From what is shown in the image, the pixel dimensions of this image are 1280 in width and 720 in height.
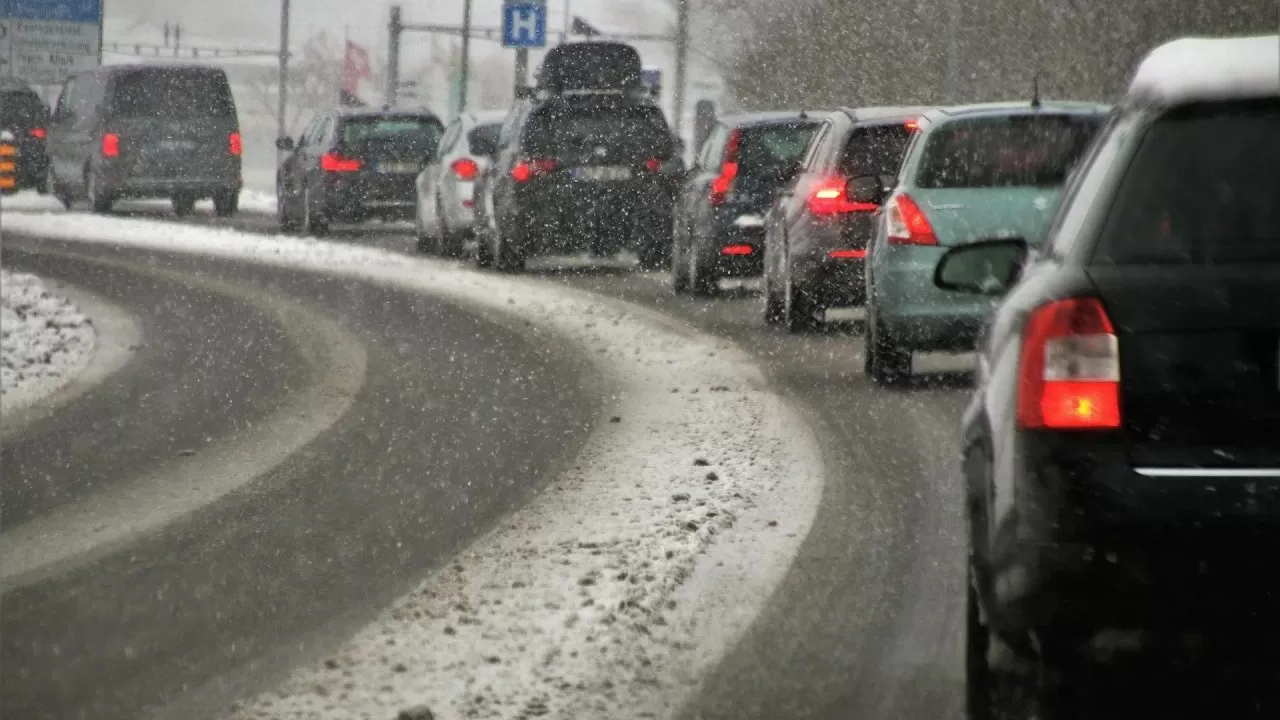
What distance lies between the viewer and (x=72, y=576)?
7.42m

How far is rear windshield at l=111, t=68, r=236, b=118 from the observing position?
37.6 meters

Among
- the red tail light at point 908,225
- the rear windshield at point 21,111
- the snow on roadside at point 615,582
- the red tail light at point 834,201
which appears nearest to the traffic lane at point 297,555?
the snow on roadside at point 615,582

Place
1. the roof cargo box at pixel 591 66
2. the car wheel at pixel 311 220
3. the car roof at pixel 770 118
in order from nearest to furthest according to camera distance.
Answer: the car roof at pixel 770 118
the car wheel at pixel 311 220
the roof cargo box at pixel 591 66

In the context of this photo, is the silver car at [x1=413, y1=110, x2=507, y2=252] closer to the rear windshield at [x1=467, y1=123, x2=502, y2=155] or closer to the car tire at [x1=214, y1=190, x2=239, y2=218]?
the rear windshield at [x1=467, y1=123, x2=502, y2=155]

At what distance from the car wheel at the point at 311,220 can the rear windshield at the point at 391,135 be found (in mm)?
1207

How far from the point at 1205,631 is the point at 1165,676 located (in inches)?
11.1

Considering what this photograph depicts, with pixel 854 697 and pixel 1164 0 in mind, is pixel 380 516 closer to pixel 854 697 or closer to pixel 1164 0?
pixel 854 697

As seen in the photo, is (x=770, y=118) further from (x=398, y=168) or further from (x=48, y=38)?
(x=48, y=38)

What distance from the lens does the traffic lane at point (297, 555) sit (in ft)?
19.5

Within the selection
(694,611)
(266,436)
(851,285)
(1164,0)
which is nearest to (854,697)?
(694,611)

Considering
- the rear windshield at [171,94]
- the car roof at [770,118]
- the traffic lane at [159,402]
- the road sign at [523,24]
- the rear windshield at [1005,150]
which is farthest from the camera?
the road sign at [523,24]

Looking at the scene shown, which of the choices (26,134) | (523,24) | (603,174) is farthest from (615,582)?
(523,24)

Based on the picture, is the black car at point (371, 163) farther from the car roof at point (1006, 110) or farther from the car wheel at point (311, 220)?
the car roof at point (1006, 110)

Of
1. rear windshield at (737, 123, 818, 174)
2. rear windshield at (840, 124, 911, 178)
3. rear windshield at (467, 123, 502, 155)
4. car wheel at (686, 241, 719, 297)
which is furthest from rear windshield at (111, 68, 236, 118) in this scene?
rear windshield at (840, 124, 911, 178)
